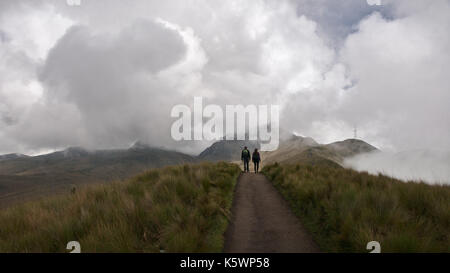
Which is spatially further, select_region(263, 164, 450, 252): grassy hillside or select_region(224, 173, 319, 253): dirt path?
select_region(224, 173, 319, 253): dirt path

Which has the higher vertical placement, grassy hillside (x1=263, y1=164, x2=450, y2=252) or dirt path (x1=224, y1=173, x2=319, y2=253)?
grassy hillside (x1=263, y1=164, x2=450, y2=252)

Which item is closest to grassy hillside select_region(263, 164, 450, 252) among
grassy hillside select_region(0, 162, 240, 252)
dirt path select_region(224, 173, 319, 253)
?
dirt path select_region(224, 173, 319, 253)

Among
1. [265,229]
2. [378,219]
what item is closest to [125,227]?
[265,229]

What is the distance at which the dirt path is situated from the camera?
18.1ft

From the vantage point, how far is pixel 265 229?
6.65 metres

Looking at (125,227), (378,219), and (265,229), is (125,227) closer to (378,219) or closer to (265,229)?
(265,229)

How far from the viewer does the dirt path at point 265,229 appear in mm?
5504

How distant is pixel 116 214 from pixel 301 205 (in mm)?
6302

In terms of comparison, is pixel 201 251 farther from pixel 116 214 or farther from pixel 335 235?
pixel 335 235

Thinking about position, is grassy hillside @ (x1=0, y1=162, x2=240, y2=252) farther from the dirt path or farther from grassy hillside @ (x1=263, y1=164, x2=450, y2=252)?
grassy hillside @ (x1=263, y1=164, x2=450, y2=252)

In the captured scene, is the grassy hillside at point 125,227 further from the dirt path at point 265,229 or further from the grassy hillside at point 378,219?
the grassy hillside at point 378,219

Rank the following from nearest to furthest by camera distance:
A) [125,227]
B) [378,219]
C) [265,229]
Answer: [125,227] < [378,219] < [265,229]

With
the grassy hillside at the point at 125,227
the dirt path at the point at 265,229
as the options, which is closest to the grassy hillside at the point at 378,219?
the dirt path at the point at 265,229
